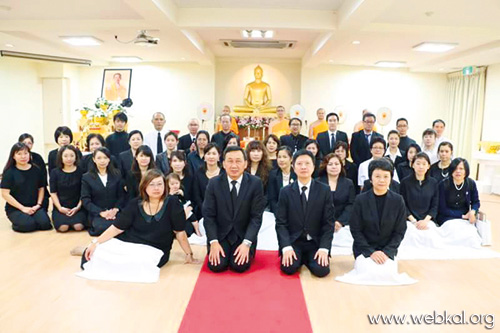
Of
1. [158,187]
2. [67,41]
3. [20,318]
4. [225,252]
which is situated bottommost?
[20,318]

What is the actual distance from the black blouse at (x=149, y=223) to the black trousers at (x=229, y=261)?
403 millimetres

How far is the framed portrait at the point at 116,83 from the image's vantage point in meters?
9.85

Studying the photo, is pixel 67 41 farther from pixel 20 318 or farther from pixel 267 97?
pixel 20 318

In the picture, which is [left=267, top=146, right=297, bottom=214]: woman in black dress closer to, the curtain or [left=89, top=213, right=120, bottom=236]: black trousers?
[left=89, top=213, right=120, bottom=236]: black trousers

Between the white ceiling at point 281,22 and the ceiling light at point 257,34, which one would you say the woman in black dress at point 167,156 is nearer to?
the white ceiling at point 281,22

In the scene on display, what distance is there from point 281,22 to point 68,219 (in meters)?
3.93

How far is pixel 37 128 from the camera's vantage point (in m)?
10.2

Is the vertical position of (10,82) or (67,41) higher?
(67,41)

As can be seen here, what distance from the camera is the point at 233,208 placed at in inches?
129

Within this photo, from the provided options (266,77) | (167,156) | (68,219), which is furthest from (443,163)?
(266,77)

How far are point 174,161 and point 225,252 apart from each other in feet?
4.60

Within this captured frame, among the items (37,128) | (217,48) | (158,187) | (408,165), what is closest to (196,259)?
(158,187)

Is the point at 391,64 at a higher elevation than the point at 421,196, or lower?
higher

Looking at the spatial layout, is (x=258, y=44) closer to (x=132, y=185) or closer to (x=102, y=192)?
(x=132, y=185)
